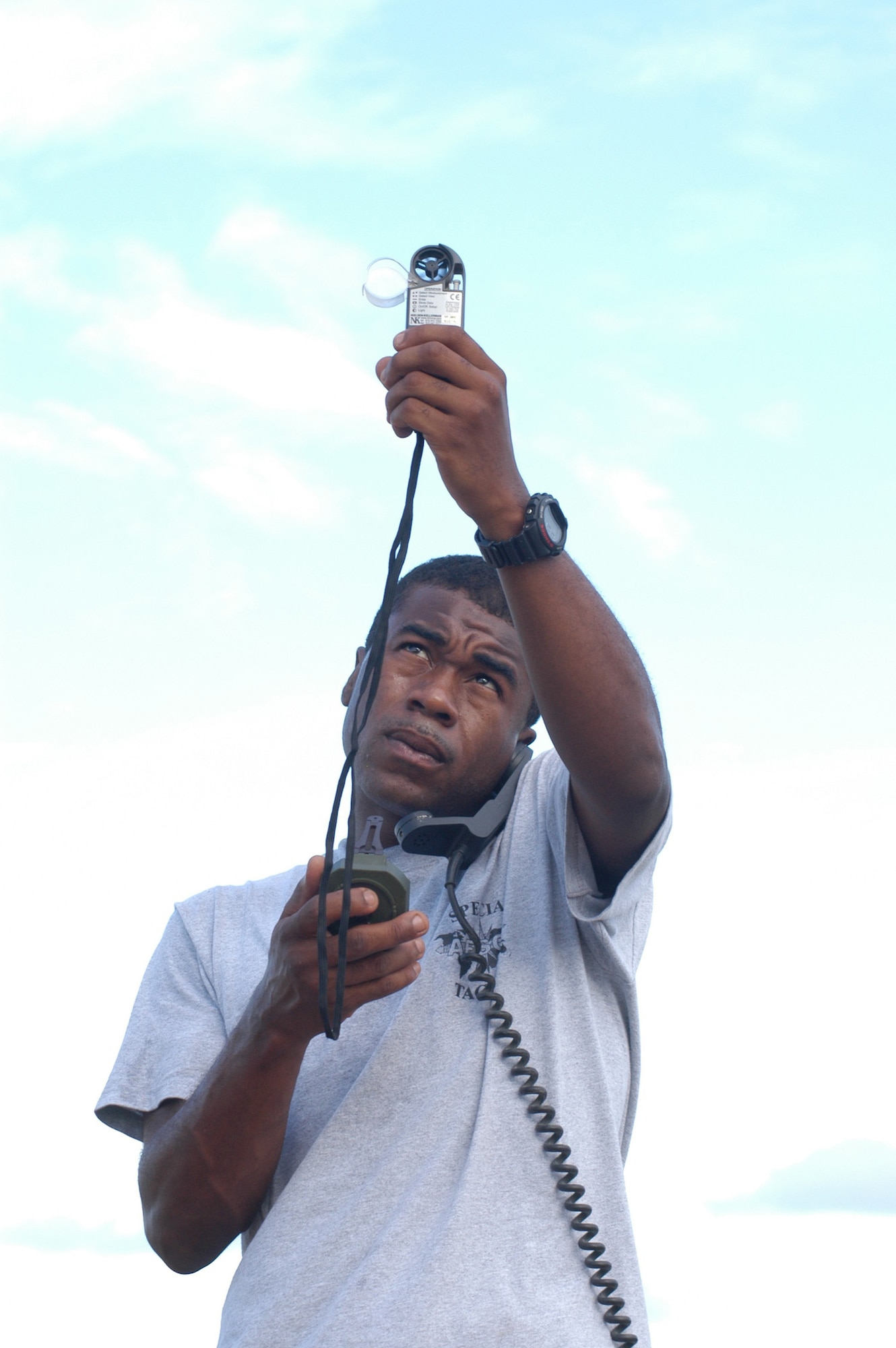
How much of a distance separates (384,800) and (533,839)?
471 millimetres

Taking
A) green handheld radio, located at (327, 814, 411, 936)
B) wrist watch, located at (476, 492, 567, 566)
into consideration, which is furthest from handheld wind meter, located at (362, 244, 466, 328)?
green handheld radio, located at (327, 814, 411, 936)

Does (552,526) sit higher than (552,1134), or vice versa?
(552,526)

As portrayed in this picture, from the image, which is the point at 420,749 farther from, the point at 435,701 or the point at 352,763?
the point at 352,763

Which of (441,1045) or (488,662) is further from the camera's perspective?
(488,662)

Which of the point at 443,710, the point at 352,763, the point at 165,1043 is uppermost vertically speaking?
the point at 443,710

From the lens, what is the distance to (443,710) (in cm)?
355

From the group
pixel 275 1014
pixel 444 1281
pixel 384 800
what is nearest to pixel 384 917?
pixel 275 1014

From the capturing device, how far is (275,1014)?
275 cm

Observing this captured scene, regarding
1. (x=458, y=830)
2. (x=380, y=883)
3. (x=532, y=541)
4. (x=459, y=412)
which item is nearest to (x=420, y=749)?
(x=458, y=830)

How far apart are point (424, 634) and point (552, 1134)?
5.07 ft

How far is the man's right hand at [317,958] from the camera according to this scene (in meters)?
2.55

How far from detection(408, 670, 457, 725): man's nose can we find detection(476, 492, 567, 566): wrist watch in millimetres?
1012

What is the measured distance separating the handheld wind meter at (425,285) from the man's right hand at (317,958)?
1.12 m

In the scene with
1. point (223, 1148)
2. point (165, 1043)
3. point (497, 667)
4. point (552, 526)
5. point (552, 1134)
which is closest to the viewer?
point (552, 526)
